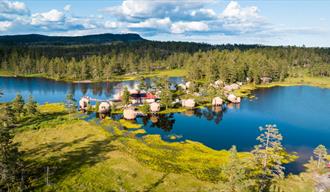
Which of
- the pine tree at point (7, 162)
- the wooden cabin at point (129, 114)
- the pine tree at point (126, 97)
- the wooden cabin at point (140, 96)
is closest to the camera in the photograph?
the pine tree at point (7, 162)

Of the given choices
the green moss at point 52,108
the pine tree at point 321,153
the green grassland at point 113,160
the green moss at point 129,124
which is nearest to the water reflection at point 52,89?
the green moss at point 52,108

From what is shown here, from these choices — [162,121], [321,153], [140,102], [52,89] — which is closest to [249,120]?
[162,121]

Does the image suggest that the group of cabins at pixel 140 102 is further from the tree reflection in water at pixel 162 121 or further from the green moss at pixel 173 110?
the tree reflection in water at pixel 162 121

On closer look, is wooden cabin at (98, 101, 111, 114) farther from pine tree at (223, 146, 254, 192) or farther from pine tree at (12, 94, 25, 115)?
pine tree at (223, 146, 254, 192)

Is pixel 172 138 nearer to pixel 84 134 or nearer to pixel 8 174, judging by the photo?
pixel 84 134

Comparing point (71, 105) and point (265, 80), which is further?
point (265, 80)

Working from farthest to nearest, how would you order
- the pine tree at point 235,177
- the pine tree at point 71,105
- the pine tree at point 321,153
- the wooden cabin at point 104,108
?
Answer: 1. the wooden cabin at point 104,108
2. the pine tree at point 71,105
3. the pine tree at point 321,153
4. the pine tree at point 235,177

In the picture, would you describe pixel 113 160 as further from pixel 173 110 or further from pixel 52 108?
pixel 52 108

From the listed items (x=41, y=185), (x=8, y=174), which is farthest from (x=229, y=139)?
(x=8, y=174)
